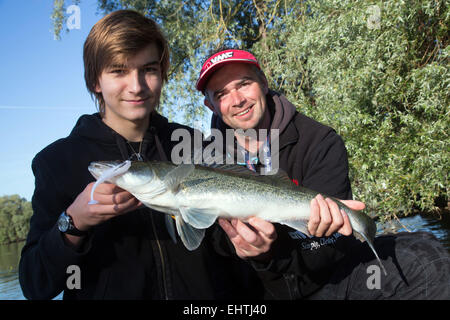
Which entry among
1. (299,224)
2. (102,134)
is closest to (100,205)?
(102,134)

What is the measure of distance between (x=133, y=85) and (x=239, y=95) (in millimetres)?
1161

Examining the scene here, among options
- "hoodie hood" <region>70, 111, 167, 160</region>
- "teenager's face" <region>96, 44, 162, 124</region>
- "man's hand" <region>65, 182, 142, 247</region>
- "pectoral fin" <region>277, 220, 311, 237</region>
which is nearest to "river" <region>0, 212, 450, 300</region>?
"pectoral fin" <region>277, 220, 311, 237</region>

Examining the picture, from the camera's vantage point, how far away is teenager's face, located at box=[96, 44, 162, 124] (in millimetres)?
2752

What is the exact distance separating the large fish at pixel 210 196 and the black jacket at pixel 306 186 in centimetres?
42

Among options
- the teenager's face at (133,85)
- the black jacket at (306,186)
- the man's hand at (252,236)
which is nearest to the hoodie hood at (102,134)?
the teenager's face at (133,85)

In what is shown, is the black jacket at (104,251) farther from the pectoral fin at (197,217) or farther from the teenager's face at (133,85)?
the pectoral fin at (197,217)

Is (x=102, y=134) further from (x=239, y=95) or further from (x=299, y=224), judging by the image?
(x=299, y=224)

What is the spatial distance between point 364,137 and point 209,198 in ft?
16.6

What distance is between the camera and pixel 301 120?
352cm

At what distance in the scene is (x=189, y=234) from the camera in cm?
244

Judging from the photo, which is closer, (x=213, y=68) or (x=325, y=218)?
(x=325, y=218)

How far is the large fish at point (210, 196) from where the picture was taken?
2275 millimetres

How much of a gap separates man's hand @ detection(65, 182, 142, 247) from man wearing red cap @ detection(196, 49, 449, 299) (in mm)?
857

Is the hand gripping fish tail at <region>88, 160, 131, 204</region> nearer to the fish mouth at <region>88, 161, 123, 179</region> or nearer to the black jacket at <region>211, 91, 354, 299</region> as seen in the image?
the fish mouth at <region>88, 161, 123, 179</region>
